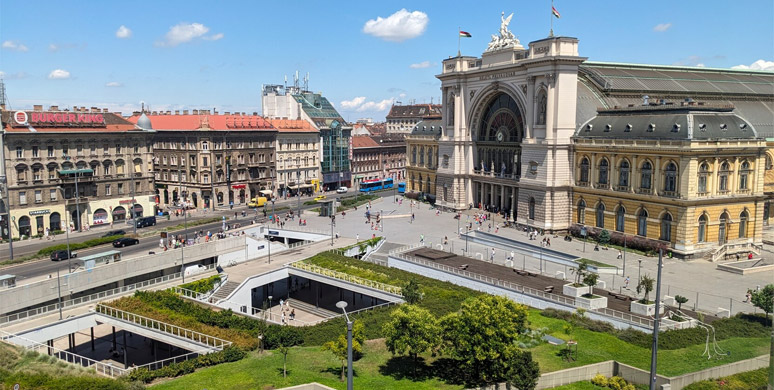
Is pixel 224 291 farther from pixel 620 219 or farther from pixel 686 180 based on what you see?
pixel 686 180

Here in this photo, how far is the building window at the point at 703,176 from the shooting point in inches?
2554

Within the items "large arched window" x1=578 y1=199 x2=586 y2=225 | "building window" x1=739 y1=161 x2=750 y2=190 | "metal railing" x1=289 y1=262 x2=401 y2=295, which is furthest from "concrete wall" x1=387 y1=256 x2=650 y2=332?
"building window" x1=739 y1=161 x2=750 y2=190

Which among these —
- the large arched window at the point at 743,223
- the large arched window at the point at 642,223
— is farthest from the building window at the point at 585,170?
the large arched window at the point at 743,223

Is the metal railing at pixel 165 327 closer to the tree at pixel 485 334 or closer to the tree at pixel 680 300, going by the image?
the tree at pixel 485 334

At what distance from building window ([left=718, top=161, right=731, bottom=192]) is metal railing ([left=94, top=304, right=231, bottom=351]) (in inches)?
2104

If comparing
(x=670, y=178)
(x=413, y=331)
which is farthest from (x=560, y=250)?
(x=413, y=331)

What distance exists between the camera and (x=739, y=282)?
56.8 meters

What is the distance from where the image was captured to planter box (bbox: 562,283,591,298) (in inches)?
1969

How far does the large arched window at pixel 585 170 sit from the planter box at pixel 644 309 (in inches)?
1284

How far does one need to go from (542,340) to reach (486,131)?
191ft

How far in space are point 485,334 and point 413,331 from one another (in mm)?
4337

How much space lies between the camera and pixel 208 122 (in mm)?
111250

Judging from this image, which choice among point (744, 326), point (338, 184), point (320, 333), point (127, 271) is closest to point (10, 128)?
point (127, 271)

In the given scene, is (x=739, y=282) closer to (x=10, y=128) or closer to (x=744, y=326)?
(x=744, y=326)
